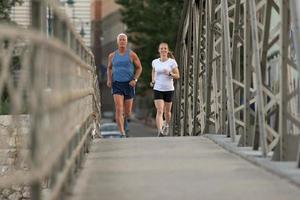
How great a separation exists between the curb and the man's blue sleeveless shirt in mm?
4068

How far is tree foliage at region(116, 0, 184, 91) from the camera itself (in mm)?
42250

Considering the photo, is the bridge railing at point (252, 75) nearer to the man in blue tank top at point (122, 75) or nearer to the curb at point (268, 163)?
the curb at point (268, 163)

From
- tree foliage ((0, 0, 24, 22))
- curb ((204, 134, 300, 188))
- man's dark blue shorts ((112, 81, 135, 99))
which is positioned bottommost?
curb ((204, 134, 300, 188))

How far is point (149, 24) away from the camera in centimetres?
4359

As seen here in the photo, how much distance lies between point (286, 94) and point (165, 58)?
23.7 feet

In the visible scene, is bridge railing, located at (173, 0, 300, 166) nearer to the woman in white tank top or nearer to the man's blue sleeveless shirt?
the woman in white tank top

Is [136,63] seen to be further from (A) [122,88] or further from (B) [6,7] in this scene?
(B) [6,7]

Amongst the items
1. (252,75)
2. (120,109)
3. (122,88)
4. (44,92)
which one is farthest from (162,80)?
(44,92)

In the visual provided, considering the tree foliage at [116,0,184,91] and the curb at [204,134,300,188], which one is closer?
the curb at [204,134,300,188]

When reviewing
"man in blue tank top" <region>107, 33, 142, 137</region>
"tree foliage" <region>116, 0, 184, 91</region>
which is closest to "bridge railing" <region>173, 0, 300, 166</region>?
"man in blue tank top" <region>107, 33, 142, 137</region>

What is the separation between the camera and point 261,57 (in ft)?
31.0

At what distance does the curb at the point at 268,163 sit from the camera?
755cm

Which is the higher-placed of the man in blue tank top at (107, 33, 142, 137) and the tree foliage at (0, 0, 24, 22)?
the tree foliage at (0, 0, 24, 22)

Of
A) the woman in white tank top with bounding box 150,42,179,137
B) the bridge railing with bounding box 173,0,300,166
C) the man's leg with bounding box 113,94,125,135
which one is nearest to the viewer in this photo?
the bridge railing with bounding box 173,0,300,166
